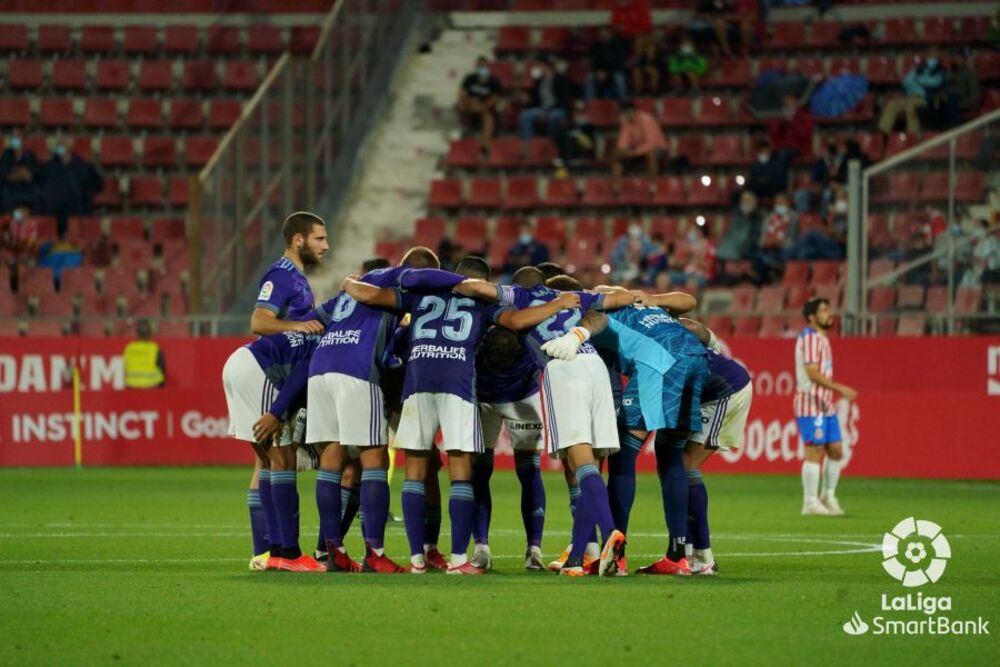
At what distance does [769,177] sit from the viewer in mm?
28094

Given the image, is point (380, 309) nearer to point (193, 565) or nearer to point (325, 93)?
point (193, 565)

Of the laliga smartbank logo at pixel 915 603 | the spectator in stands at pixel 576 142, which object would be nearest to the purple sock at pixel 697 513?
the laliga smartbank logo at pixel 915 603

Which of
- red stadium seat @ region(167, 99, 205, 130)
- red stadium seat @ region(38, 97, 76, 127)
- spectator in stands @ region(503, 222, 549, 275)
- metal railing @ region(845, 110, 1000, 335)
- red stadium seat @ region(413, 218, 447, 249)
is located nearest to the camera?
metal railing @ region(845, 110, 1000, 335)

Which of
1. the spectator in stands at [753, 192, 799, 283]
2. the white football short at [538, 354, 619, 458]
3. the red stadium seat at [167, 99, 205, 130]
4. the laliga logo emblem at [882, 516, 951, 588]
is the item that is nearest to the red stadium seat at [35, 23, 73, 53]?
the red stadium seat at [167, 99, 205, 130]

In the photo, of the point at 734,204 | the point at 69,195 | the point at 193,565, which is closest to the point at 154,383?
the point at 69,195

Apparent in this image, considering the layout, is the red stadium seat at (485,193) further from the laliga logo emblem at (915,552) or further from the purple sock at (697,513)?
the purple sock at (697,513)

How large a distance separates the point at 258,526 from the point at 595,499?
2.37 m

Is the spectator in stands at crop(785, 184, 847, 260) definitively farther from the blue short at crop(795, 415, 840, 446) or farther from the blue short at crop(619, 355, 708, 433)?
the blue short at crop(619, 355, 708, 433)

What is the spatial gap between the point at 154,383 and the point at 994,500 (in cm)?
1198

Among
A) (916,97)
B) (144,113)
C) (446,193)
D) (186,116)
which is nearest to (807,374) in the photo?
(916,97)

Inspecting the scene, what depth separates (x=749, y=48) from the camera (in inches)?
1251

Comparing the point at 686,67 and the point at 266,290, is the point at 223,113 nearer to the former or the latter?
the point at 686,67

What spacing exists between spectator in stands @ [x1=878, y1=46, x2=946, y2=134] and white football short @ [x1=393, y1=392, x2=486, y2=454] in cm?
1858

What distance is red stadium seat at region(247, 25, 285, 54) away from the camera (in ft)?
113
